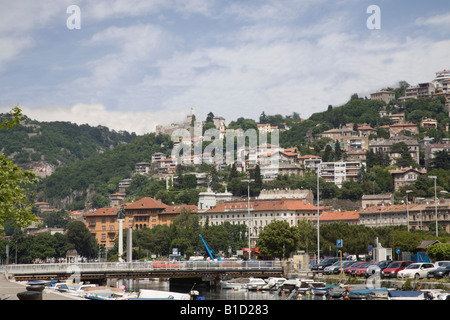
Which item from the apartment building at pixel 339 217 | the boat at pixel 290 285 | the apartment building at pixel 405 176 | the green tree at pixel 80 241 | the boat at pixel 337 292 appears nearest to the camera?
the boat at pixel 337 292

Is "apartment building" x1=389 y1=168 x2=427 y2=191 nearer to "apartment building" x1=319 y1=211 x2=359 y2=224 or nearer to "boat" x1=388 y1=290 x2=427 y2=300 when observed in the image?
"apartment building" x1=319 y1=211 x2=359 y2=224

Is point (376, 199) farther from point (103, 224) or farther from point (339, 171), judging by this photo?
point (103, 224)

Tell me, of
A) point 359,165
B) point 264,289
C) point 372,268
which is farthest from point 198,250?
point 359,165

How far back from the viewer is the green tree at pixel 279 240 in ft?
237

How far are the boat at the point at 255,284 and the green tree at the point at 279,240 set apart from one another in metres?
11.8

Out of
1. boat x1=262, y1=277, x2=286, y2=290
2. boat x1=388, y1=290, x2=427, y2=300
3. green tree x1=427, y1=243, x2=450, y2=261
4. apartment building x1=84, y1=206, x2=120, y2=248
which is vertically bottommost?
boat x1=262, y1=277, x2=286, y2=290

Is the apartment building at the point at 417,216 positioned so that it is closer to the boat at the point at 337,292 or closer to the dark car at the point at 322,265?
the dark car at the point at 322,265

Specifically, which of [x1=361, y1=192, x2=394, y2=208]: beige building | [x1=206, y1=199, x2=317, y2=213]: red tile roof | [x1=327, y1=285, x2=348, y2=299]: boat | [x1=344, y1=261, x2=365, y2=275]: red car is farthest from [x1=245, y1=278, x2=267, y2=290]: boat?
[x1=361, y1=192, x2=394, y2=208]: beige building

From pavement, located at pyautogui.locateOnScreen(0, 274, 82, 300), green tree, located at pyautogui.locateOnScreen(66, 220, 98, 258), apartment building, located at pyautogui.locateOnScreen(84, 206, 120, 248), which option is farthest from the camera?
apartment building, located at pyautogui.locateOnScreen(84, 206, 120, 248)

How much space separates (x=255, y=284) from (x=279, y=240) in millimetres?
12673

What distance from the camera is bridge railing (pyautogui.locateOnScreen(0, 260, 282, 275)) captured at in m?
51.7

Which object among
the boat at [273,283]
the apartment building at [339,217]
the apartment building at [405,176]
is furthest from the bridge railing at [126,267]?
the apartment building at [405,176]

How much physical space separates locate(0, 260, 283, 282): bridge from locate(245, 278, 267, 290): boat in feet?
4.06

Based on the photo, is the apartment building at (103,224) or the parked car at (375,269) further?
the apartment building at (103,224)
